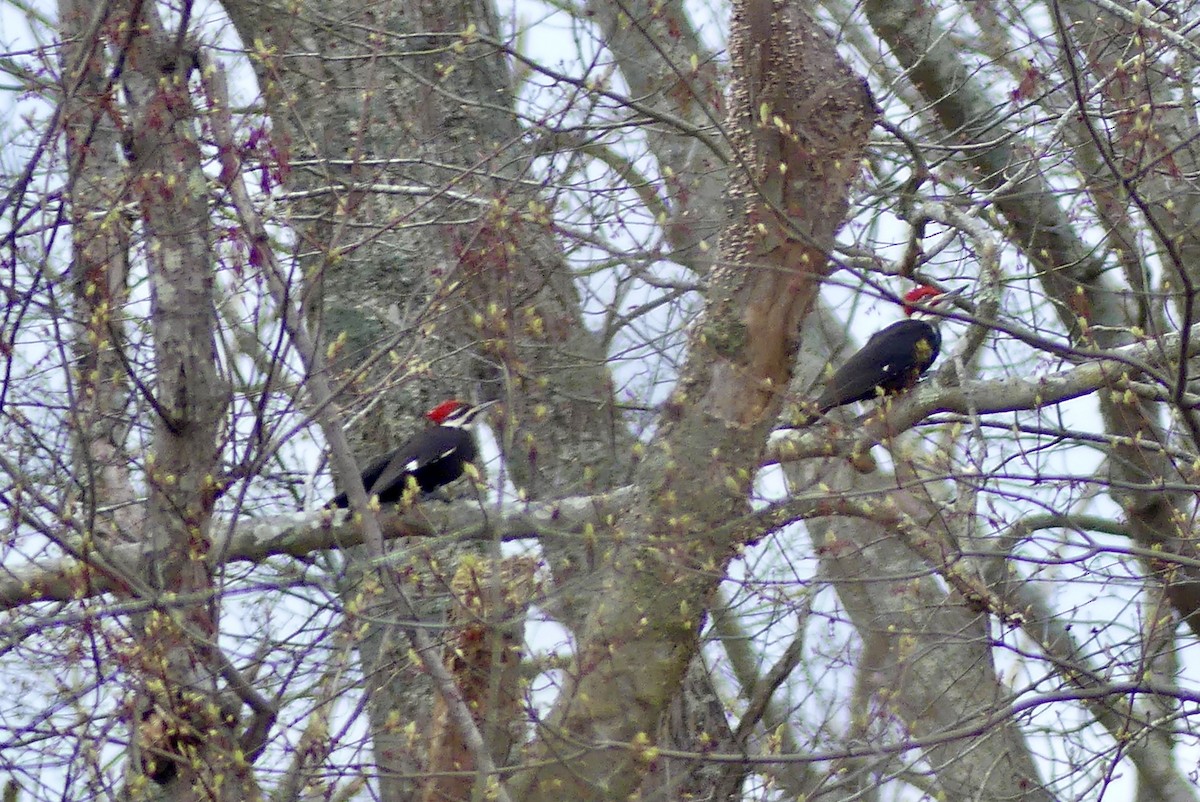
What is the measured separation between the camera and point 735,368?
17.1 feet

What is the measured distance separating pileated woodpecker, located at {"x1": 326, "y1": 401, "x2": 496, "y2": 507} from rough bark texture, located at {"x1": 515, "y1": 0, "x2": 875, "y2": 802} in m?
1.35

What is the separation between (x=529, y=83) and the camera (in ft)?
23.0

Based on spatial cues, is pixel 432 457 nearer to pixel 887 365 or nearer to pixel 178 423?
pixel 178 423

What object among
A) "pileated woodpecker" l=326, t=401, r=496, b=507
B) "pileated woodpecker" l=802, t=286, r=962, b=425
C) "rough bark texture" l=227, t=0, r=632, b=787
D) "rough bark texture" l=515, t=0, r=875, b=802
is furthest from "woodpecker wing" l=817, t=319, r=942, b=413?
"pileated woodpecker" l=326, t=401, r=496, b=507

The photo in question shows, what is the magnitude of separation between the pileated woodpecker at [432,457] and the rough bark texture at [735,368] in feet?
4.42

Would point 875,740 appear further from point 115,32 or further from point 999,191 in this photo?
point 115,32

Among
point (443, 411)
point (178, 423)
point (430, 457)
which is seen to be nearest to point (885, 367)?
point (443, 411)

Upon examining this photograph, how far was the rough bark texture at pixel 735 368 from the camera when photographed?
5078 mm

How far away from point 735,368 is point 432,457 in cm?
178

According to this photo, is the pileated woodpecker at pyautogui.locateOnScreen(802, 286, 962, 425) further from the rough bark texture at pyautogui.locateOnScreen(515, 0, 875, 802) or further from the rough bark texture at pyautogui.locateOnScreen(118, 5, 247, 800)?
the rough bark texture at pyautogui.locateOnScreen(118, 5, 247, 800)

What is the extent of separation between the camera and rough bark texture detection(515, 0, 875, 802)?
5.08 metres

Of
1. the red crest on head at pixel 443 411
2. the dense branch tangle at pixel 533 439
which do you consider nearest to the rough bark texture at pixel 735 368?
the dense branch tangle at pixel 533 439

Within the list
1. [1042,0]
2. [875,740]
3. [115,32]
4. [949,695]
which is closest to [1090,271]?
[1042,0]

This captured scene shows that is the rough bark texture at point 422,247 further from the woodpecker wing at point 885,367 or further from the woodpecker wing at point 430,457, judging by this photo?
the woodpecker wing at point 885,367
